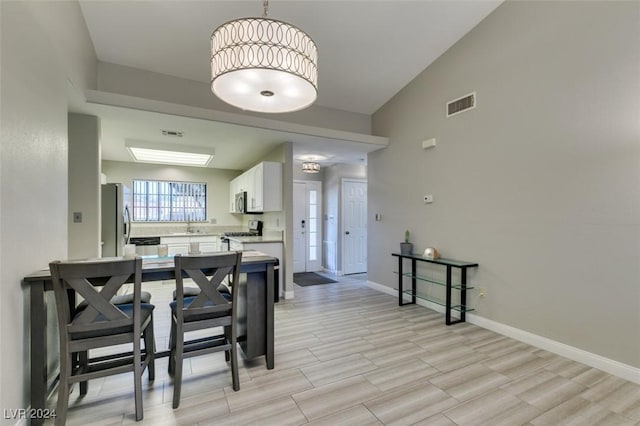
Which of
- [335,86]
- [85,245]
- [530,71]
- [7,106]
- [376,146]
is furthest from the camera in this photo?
[376,146]

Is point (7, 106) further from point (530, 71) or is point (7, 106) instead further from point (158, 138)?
point (530, 71)

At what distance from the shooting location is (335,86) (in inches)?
173

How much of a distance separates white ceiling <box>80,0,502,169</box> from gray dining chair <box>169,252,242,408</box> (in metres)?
2.23

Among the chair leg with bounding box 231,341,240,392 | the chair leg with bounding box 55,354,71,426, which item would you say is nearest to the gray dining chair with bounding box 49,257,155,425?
the chair leg with bounding box 55,354,71,426

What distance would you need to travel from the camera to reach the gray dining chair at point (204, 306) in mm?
2055

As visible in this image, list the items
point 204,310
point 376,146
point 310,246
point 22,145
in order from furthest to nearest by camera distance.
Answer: point 310,246 → point 376,146 → point 204,310 → point 22,145

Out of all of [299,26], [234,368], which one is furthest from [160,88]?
[234,368]

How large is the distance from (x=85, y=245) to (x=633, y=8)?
5964 mm

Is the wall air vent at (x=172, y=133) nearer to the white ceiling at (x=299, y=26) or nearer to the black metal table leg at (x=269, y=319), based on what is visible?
the white ceiling at (x=299, y=26)

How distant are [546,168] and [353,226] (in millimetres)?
4328

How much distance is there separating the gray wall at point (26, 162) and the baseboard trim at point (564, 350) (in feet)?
13.9

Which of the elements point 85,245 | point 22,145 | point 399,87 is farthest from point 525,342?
point 85,245

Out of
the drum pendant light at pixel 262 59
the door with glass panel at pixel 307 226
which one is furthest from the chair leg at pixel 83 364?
the door with glass panel at pixel 307 226

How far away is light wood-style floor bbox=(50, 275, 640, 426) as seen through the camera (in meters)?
1.94
